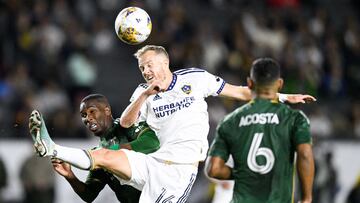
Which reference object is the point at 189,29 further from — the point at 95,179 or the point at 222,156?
the point at 222,156

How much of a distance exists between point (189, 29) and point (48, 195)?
557 cm

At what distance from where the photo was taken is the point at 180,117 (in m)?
9.23

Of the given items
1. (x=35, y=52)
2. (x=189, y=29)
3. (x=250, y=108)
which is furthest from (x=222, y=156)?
(x=189, y=29)

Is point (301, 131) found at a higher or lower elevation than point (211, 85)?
lower

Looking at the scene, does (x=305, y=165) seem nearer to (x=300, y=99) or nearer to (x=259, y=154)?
(x=259, y=154)

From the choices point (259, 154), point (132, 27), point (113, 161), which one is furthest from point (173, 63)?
point (259, 154)

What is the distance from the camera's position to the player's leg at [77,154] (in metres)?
8.30

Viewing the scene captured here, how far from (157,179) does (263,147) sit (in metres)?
2.15

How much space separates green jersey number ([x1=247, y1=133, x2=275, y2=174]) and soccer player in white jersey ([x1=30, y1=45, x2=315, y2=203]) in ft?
5.70

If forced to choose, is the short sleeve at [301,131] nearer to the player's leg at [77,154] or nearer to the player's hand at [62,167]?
the player's leg at [77,154]

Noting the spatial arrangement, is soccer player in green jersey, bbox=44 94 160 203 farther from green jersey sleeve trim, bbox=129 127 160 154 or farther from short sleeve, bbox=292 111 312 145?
short sleeve, bbox=292 111 312 145

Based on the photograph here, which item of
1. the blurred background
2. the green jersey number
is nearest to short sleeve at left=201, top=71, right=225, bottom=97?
the green jersey number

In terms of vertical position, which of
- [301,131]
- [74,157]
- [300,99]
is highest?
[300,99]

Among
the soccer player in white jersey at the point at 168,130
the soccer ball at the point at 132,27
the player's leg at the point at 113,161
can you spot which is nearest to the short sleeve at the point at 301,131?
the soccer player in white jersey at the point at 168,130
